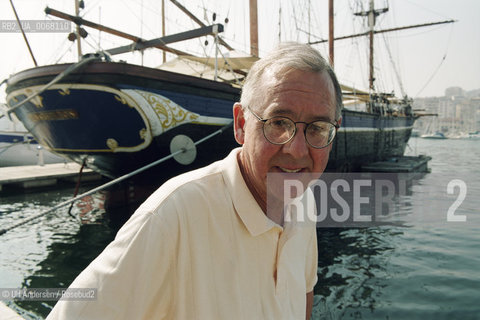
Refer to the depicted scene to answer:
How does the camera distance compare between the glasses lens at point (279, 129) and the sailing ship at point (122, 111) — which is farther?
the sailing ship at point (122, 111)

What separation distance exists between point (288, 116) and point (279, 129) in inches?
2.3

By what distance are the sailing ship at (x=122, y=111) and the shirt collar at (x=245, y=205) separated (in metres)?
5.35

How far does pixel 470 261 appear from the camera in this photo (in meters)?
5.74

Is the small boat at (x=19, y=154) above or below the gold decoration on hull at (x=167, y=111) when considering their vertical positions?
below

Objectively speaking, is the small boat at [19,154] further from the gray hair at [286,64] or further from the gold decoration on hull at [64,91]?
the gray hair at [286,64]

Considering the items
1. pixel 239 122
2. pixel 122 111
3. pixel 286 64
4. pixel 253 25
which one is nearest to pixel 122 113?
pixel 122 111

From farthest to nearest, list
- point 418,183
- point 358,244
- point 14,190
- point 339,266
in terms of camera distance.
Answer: point 418,183 < point 14,190 < point 358,244 < point 339,266

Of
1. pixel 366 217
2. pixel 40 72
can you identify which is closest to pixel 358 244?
pixel 366 217

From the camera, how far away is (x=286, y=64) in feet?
4.09

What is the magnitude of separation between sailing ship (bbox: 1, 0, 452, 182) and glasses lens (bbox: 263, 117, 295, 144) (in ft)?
17.6

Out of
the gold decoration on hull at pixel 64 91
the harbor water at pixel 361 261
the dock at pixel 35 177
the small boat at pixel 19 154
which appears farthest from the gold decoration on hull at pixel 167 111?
the small boat at pixel 19 154

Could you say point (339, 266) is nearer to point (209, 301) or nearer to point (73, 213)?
point (209, 301)

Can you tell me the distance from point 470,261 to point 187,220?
21.2ft

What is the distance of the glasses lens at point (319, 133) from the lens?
128 cm
